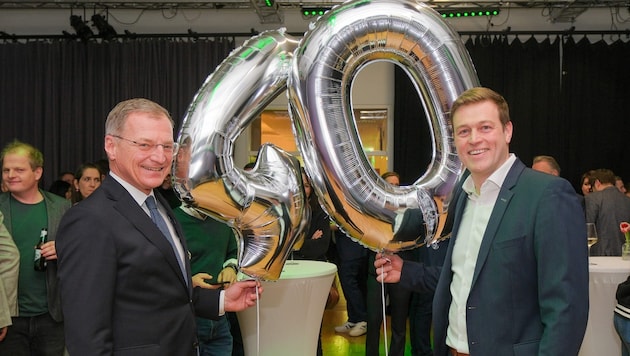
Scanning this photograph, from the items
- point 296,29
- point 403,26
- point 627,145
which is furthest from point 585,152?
point 403,26

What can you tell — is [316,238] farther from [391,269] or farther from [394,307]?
[391,269]

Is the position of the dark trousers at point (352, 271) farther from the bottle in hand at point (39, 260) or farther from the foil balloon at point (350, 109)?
the foil balloon at point (350, 109)

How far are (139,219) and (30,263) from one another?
1510mm

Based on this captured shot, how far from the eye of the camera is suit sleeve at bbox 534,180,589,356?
1.34 metres

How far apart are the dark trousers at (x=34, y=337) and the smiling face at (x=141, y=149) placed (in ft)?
4.90

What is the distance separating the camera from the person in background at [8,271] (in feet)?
8.20

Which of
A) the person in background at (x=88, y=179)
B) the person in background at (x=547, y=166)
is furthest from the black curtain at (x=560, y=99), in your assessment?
the person in background at (x=88, y=179)

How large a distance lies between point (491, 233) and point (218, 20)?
672 centimetres

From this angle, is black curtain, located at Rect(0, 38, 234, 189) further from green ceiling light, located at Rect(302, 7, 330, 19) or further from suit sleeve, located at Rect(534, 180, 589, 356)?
suit sleeve, located at Rect(534, 180, 589, 356)

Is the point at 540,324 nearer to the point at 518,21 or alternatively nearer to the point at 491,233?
the point at 491,233

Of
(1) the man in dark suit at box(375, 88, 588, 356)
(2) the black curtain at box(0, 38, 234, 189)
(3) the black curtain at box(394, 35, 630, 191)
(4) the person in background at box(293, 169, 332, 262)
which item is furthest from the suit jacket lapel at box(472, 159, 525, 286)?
(2) the black curtain at box(0, 38, 234, 189)

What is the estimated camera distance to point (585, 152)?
7.16m

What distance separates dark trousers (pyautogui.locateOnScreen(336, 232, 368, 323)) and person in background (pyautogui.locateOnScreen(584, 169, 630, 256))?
1875 mm

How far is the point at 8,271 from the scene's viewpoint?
99.7 inches
